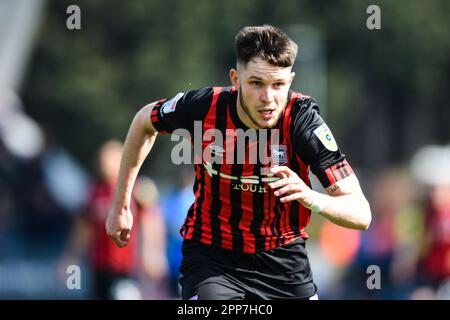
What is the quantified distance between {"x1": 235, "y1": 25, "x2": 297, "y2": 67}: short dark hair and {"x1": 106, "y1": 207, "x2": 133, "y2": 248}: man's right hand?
4.65 feet

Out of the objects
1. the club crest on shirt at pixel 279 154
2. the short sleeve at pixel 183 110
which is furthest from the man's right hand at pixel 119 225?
the club crest on shirt at pixel 279 154

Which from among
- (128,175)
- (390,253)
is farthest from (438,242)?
(128,175)

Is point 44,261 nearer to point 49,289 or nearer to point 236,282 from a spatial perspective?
point 49,289

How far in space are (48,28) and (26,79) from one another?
2970mm

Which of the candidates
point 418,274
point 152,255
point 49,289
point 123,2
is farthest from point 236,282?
point 123,2

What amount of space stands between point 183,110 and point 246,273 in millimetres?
1214

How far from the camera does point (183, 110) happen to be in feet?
24.0

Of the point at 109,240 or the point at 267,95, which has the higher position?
the point at 267,95

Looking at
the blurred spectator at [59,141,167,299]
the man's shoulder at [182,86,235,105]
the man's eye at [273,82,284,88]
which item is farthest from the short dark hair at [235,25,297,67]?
the blurred spectator at [59,141,167,299]

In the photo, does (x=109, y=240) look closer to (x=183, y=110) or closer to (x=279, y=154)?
(x=183, y=110)

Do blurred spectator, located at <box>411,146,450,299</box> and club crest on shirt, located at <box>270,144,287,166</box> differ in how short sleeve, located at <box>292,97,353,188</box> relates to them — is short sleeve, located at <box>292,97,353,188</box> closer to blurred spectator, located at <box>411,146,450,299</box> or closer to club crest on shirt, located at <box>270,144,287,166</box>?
club crest on shirt, located at <box>270,144,287,166</box>

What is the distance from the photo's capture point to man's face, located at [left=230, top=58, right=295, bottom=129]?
6.84 metres
